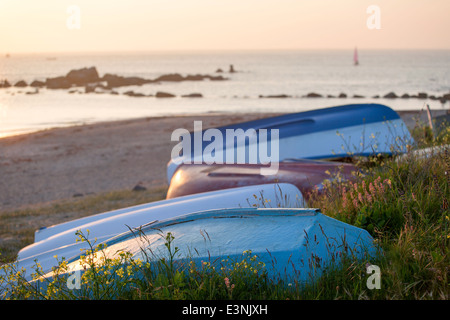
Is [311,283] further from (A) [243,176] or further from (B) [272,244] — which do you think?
(A) [243,176]

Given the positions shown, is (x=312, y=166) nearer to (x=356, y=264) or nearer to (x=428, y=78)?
(x=356, y=264)

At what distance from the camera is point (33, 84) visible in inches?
2288

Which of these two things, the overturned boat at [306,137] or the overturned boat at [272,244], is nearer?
the overturned boat at [272,244]

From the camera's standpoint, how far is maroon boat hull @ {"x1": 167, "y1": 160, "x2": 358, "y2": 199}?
5273 mm

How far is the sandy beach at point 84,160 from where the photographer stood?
1119cm

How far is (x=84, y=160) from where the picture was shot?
1448 cm

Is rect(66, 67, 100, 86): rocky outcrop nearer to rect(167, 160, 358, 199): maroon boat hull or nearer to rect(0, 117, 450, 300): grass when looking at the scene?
rect(167, 160, 358, 199): maroon boat hull

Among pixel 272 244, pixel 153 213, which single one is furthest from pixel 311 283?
pixel 153 213

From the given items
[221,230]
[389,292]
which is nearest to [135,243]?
[221,230]

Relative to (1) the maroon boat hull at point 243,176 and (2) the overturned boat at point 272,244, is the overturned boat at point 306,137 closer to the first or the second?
(1) the maroon boat hull at point 243,176

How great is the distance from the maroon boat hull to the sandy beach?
2.69 meters

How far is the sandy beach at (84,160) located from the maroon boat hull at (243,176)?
2689 millimetres

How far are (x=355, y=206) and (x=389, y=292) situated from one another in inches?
40.4

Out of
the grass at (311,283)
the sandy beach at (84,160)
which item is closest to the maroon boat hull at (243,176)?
the grass at (311,283)
